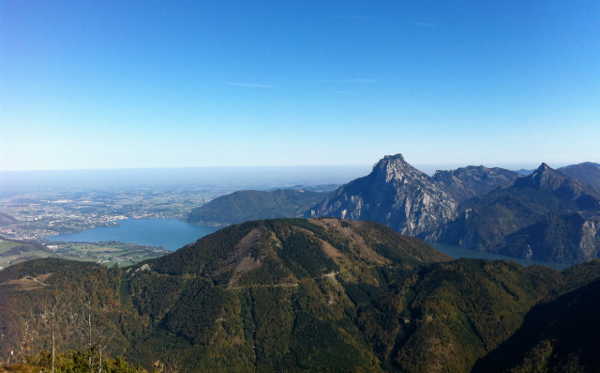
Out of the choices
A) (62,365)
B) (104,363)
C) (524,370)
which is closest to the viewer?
(62,365)

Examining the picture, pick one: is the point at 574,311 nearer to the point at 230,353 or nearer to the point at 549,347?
the point at 549,347

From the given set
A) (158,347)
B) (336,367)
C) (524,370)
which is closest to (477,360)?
(524,370)

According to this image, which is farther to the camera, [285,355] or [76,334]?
[285,355]

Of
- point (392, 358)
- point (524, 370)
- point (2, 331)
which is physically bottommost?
point (392, 358)

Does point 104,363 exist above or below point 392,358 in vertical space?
above

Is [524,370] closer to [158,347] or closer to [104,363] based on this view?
[104,363]

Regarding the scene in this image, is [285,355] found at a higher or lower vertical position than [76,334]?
lower

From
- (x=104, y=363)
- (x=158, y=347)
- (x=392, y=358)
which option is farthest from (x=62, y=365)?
(x=392, y=358)

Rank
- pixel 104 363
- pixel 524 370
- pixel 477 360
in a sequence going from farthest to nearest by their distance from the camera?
pixel 477 360 < pixel 524 370 < pixel 104 363

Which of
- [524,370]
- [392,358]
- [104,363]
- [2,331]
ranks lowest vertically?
[392,358]
